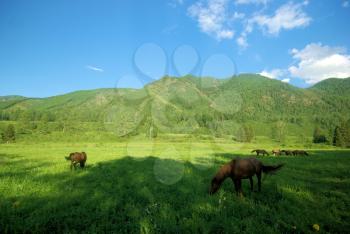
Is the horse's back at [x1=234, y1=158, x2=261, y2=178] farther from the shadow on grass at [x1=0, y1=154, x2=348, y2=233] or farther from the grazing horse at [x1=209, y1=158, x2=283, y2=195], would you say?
the shadow on grass at [x1=0, y1=154, x2=348, y2=233]

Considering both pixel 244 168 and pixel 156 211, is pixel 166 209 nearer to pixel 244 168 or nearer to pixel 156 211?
pixel 156 211

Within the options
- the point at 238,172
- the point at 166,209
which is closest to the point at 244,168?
the point at 238,172

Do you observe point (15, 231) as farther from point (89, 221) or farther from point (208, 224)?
point (208, 224)

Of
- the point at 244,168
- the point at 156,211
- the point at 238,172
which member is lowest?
the point at 156,211

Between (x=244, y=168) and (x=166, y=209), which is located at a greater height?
(x=244, y=168)

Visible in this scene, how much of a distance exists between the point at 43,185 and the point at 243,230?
11.5 meters

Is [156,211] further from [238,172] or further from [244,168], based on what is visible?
[244,168]

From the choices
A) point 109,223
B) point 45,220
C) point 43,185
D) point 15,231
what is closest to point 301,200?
point 109,223

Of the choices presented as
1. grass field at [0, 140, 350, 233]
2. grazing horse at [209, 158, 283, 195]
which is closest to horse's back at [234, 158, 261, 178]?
grazing horse at [209, 158, 283, 195]

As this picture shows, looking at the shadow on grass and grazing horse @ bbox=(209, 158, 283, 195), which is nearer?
the shadow on grass

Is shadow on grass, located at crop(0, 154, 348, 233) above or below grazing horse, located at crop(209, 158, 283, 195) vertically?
below

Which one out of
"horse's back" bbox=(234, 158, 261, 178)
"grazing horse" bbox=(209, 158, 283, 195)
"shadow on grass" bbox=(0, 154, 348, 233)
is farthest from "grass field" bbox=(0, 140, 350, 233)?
"horse's back" bbox=(234, 158, 261, 178)

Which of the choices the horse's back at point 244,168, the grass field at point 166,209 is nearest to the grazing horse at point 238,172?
the horse's back at point 244,168

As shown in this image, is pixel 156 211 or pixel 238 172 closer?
pixel 156 211
